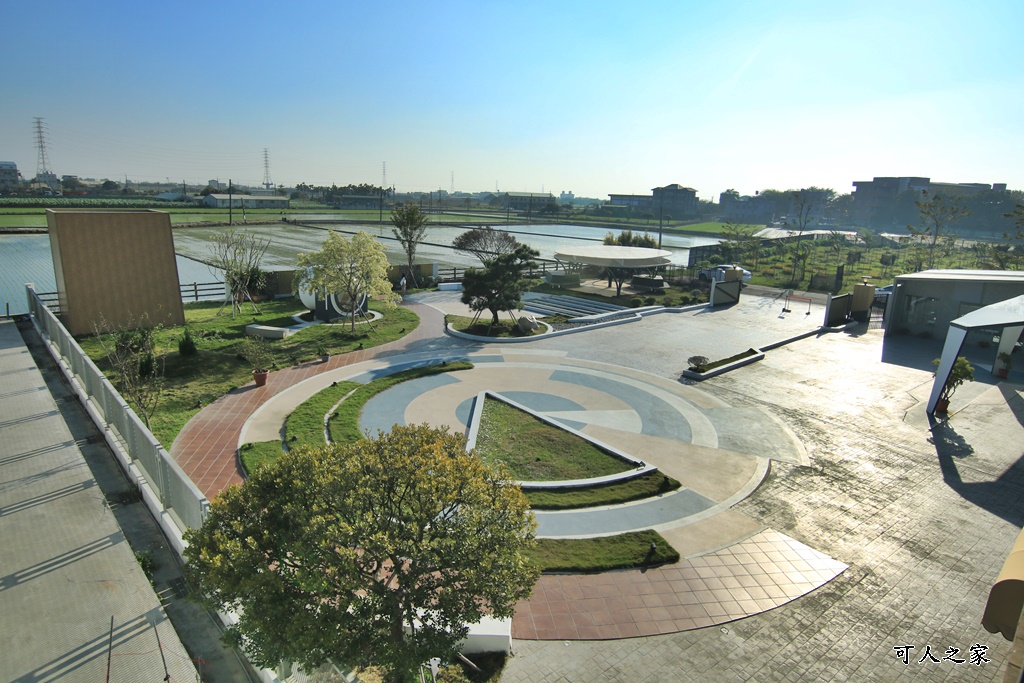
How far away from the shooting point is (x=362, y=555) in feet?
22.1

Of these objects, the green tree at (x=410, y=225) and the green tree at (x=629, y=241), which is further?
the green tree at (x=629, y=241)

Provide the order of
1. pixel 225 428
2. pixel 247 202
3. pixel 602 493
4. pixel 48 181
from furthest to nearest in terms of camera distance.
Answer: pixel 48 181
pixel 247 202
pixel 225 428
pixel 602 493

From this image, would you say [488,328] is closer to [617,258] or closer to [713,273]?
[617,258]

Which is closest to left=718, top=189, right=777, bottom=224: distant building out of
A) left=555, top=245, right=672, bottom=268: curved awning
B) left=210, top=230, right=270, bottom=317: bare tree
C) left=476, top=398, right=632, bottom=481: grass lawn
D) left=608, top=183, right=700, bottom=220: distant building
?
left=608, top=183, right=700, bottom=220: distant building

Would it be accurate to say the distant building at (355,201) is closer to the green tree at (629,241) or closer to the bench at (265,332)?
the green tree at (629,241)

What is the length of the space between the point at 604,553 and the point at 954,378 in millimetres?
16485

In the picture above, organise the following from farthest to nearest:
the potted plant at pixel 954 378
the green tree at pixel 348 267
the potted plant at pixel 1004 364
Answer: the green tree at pixel 348 267, the potted plant at pixel 1004 364, the potted plant at pixel 954 378

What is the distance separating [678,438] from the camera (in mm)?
18141

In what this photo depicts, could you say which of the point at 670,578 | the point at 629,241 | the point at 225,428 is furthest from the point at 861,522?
the point at 629,241

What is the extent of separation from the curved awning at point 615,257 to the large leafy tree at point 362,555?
35461 millimetres

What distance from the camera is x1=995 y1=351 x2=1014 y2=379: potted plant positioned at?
24641 mm

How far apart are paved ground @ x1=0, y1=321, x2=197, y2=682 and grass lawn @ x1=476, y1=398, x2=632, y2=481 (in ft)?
28.2

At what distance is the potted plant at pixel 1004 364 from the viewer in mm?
24641

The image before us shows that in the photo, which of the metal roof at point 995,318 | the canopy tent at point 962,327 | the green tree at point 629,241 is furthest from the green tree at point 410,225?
the metal roof at point 995,318
